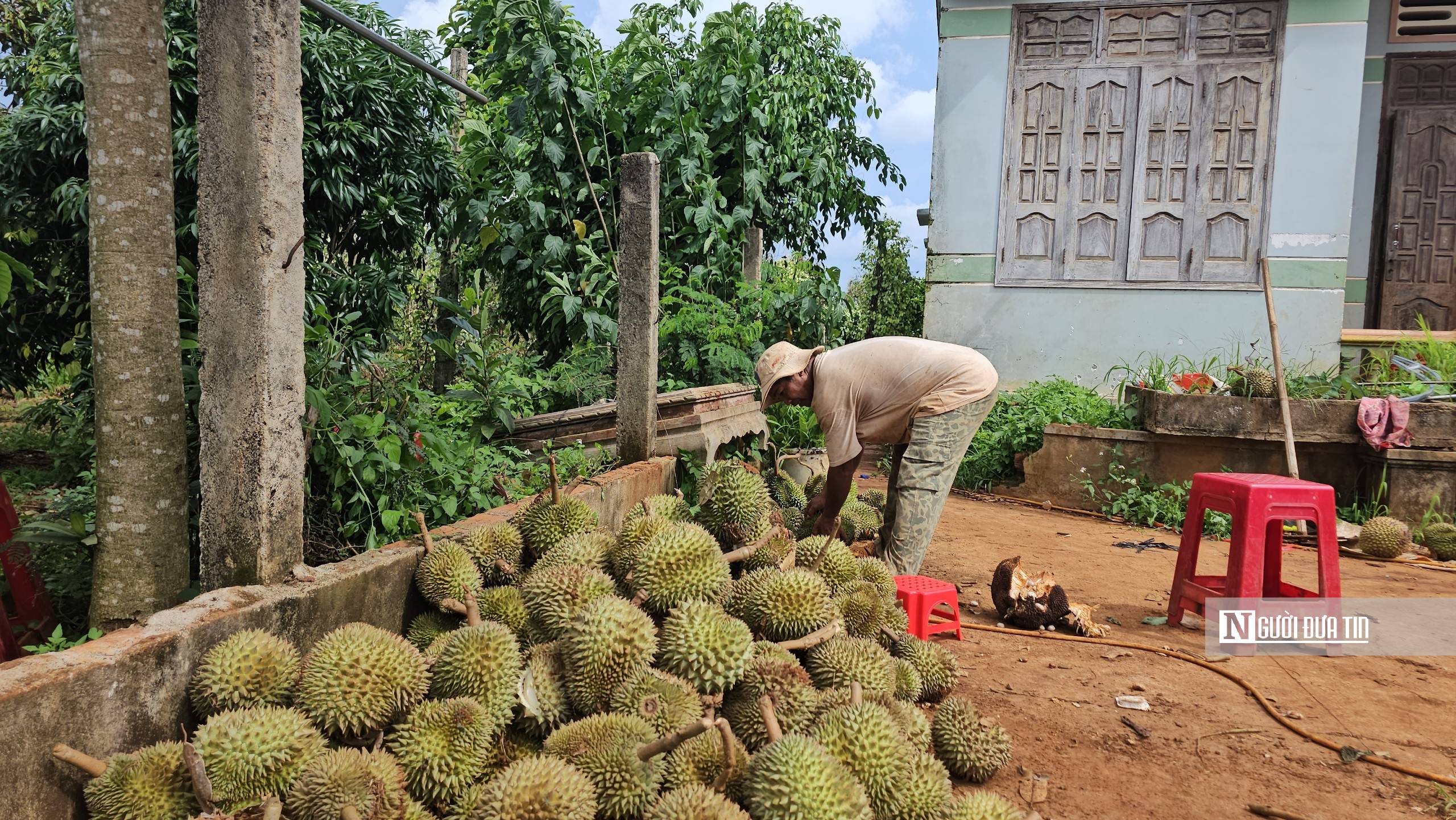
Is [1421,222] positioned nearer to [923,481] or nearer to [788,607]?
[923,481]

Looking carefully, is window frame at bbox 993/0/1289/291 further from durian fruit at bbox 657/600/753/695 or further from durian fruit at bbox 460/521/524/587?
durian fruit at bbox 657/600/753/695

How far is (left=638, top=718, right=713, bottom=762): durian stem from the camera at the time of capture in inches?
64.1

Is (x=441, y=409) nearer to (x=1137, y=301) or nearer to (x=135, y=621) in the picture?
(x=135, y=621)

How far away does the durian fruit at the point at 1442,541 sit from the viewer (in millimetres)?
5320

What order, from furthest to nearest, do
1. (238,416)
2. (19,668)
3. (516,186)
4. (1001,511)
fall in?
(1001,511) < (516,186) < (238,416) < (19,668)

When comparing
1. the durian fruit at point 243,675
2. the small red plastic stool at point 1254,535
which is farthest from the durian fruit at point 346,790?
the small red plastic stool at point 1254,535

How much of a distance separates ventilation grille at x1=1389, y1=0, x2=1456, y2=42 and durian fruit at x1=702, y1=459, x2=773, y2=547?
330 inches

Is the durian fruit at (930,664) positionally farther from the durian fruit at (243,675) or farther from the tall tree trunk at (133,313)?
the tall tree trunk at (133,313)

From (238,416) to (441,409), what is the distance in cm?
148

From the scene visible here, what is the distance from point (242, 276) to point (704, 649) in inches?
62.3

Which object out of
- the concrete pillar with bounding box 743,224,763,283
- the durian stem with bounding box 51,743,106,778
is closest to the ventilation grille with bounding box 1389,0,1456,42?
the concrete pillar with bounding box 743,224,763,283

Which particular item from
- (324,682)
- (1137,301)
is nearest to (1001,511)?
(1137,301)

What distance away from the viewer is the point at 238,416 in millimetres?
2248

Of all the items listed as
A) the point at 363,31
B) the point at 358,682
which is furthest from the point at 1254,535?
the point at 363,31
